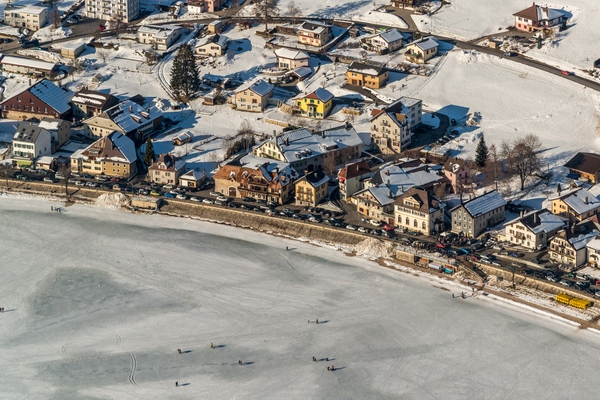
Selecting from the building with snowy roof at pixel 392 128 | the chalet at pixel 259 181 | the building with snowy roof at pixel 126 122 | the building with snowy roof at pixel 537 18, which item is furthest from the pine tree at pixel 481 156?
the building with snowy roof at pixel 537 18

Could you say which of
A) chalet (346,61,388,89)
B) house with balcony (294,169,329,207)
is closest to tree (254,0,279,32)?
chalet (346,61,388,89)

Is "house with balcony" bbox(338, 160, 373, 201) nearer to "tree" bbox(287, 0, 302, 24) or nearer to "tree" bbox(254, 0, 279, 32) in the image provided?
"tree" bbox(254, 0, 279, 32)

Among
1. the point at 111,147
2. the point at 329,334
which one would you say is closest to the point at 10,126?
the point at 111,147

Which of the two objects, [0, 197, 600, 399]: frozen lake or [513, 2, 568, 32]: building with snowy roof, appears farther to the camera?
[513, 2, 568, 32]: building with snowy roof

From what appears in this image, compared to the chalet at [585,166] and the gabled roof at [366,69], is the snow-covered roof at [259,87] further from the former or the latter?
the chalet at [585,166]

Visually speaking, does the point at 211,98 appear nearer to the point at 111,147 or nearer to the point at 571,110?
the point at 111,147

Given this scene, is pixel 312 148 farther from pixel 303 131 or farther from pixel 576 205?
pixel 576 205
